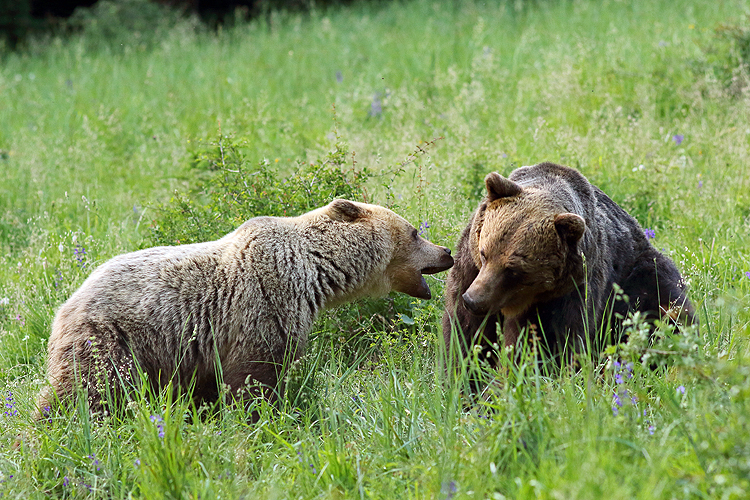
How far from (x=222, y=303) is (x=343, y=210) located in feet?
3.12

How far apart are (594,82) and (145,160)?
5111 mm

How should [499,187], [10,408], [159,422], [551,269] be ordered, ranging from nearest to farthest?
[159,422], [551,269], [499,187], [10,408]

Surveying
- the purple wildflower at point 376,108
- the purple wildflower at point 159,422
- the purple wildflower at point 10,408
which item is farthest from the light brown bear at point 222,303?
the purple wildflower at point 376,108

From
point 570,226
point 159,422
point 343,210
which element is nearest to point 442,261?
point 343,210

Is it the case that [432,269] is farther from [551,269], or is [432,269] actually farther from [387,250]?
[551,269]

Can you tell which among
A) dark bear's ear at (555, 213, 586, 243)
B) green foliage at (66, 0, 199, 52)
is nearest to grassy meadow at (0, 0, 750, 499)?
green foliage at (66, 0, 199, 52)

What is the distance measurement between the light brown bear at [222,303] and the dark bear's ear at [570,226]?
4.17ft

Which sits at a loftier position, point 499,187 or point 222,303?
point 499,187

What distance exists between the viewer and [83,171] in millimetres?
7664

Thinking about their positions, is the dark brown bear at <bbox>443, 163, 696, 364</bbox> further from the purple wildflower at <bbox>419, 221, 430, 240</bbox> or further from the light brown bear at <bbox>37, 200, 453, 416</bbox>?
the purple wildflower at <bbox>419, 221, 430, 240</bbox>

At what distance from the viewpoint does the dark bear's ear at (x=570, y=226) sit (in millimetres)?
3080

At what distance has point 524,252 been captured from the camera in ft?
10.4

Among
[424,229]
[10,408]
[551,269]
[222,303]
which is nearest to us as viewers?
[551,269]

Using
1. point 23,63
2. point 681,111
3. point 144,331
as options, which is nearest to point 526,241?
point 144,331
